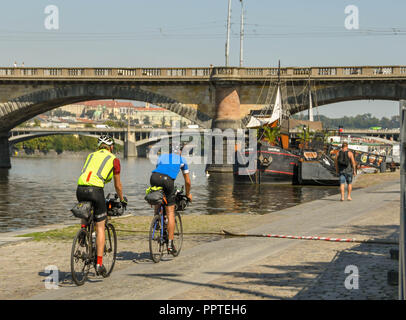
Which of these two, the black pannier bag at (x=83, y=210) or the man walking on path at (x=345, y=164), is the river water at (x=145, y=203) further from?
Answer: the black pannier bag at (x=83, y=210)

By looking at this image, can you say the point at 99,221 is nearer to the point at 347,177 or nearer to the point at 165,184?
the point at 165,184

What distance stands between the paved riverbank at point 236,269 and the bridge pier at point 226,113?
4517 cm

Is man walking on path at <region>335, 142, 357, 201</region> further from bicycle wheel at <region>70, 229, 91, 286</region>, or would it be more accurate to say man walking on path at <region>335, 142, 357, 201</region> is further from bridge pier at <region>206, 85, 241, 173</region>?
bridge pier at <region>206, 85, 241, 173</region>

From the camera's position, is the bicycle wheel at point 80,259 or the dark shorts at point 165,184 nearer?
the bicycle wheel at point 80,259

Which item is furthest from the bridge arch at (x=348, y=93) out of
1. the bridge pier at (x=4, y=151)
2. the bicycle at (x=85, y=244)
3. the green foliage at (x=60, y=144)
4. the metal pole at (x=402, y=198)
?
the green foliage at (x=60, y=144)

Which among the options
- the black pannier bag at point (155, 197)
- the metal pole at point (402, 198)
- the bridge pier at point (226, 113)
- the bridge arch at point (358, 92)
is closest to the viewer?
the metal pole at point (402, 198)

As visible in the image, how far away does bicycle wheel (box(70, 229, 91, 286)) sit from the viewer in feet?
29.0

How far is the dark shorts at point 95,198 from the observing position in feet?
30.2

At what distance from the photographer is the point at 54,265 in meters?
10.5

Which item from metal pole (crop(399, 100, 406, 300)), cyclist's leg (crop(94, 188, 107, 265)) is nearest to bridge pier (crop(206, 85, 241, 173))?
cyclist's leg (crop(94, 188, 107, 265))

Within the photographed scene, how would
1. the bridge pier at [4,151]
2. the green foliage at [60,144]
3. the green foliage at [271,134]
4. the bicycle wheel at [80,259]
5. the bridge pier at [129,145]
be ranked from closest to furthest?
the bicycle wheel at [80,259] < the green foliage at [271,134] < the bridge pier at [4,151] < the bridge pier at [129,145] < the green foliage at [60,144]

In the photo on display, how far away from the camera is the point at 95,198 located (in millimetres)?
9227

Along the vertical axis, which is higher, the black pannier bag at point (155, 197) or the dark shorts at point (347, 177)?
the black pannier bag at point (155, 197)

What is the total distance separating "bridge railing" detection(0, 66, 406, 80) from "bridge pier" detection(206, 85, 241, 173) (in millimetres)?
1582
